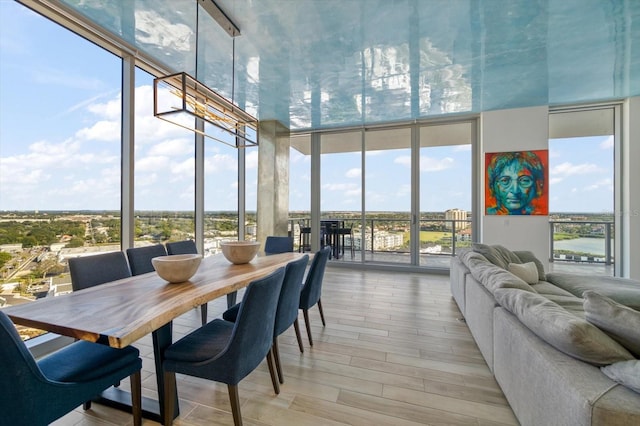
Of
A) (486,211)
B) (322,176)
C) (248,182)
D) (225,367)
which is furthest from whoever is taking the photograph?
(322,176)

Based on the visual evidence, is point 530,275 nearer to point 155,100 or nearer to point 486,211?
point 486,211

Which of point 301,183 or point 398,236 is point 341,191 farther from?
point 398,236

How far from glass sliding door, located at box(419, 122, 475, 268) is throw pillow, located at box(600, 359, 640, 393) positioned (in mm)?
4465

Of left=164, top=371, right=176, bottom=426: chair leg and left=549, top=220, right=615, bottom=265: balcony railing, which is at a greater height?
left=549, top=220, right=615, bottom=265: balcony railing

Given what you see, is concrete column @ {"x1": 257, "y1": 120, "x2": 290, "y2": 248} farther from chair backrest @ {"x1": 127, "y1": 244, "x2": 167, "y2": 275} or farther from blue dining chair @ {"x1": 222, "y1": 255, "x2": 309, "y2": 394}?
blue dining chair @ {"x1": 222, "y1": 255, "x2": 309, "y2": 394}

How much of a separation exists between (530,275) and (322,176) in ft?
13.5

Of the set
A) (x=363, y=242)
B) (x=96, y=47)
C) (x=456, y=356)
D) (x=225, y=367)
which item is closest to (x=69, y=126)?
(x=96, y=47)

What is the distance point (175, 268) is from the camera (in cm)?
180

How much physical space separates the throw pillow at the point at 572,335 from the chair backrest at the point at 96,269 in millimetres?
2745

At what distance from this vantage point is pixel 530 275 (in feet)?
9.36

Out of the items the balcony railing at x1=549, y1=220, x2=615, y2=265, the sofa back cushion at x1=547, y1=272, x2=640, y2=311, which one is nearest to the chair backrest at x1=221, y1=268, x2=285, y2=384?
the sofa back cushion at x1=547, y1=272, x2=640, y2=311

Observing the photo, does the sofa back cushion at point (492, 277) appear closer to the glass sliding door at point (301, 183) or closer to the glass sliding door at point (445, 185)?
the glass sliding door at point (445, 185)

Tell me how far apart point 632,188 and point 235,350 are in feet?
→ 19.8

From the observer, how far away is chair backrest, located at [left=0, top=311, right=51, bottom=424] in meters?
0.96
